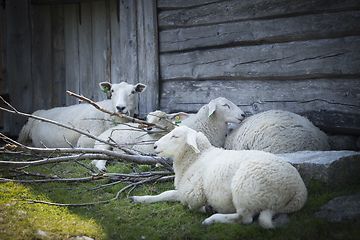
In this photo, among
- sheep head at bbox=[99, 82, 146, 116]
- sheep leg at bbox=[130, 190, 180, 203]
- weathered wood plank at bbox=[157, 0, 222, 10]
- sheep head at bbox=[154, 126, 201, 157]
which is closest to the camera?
sheep head at bbox=[154, 126, 201, 157]

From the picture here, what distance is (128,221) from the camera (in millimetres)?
2938

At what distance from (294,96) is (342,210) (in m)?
2.56

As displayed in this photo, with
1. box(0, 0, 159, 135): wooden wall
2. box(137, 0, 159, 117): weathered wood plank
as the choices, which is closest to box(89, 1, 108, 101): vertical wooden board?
box(0, 0, 159, 135): wooden wall

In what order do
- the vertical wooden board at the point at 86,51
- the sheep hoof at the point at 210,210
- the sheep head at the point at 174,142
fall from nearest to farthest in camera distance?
the sheep hoof at the point at 210,210, the sheep head at the point at 174,142, the vertical wooden board at the point at 86,51

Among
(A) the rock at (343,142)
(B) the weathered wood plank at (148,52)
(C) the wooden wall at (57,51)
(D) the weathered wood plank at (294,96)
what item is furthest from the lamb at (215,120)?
(C) the wooden wall at (57,51)

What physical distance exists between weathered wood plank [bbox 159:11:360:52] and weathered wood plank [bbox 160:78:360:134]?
0.69 meters

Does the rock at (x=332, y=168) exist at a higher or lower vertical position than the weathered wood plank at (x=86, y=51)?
lower

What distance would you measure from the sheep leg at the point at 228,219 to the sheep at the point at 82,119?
3.53 m

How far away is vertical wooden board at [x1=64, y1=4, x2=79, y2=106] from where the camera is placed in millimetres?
7949

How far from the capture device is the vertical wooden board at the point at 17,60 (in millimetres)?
7945

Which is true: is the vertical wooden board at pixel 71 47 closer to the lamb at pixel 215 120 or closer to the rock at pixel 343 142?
the lamb at pixel 215 120

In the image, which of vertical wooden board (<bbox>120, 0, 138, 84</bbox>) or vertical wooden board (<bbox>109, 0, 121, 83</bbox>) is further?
vertical wooden board (<bbox>109, 0, 121, 83</bbox>)

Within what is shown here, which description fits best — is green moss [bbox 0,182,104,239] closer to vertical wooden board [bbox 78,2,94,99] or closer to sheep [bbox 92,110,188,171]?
sheep [bbox 92,110,188,171]

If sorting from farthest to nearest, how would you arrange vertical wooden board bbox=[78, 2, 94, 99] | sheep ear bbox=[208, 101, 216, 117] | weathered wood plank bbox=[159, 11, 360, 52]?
vertical wooden board bbox=[78, 2, 94, 99] < sheep ear bbox=[208, 101, 216, 117] < weathered wood plank bbox=[159, 11, 360, 52]
